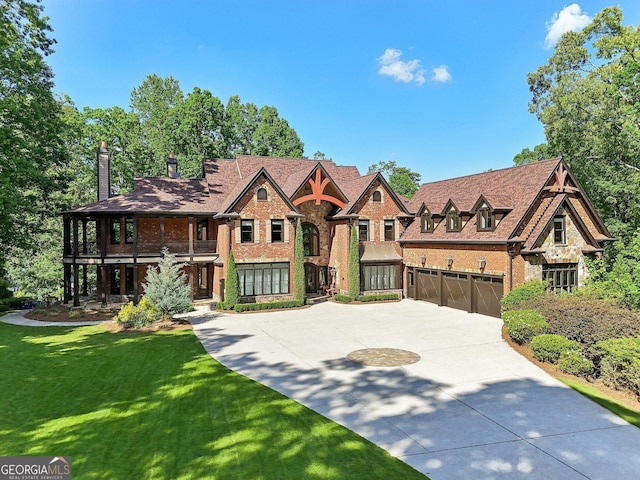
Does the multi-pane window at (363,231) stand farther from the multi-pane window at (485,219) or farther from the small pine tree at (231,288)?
the small pine tree at (231,288)

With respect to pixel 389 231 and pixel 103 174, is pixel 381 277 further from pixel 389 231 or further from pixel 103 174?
pixel 103 174

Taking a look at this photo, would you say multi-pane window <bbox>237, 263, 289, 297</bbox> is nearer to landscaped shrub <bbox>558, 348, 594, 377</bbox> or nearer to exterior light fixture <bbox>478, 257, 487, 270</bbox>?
exterior light fixture <bbox>478, 257, 487, 270</bbox>

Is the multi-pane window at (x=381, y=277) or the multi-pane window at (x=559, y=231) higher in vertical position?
the multi-pane window at (x=559, y=231)

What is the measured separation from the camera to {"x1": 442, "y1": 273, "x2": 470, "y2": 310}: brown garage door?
958 inches

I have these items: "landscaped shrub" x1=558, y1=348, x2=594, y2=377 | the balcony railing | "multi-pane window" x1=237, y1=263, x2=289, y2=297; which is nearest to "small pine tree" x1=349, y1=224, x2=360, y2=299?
"multi-pane window" x1=237, y1=263, x2=289, y2=297

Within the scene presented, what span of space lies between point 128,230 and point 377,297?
1829 cm

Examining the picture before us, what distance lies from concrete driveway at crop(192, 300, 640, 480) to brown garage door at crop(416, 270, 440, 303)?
7.34 m

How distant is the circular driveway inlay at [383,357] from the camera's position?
13703 millimetres

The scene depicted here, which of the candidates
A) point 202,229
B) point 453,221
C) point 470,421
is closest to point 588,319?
point 470,421

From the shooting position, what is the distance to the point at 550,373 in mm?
12617

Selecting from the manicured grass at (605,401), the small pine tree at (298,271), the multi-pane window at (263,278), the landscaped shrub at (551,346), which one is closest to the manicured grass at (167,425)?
the manicured grass at (605,401)

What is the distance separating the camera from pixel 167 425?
886 centimetres

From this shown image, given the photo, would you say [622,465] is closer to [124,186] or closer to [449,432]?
[449,432]

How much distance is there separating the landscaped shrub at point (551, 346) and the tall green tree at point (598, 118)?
1875 centimetres
